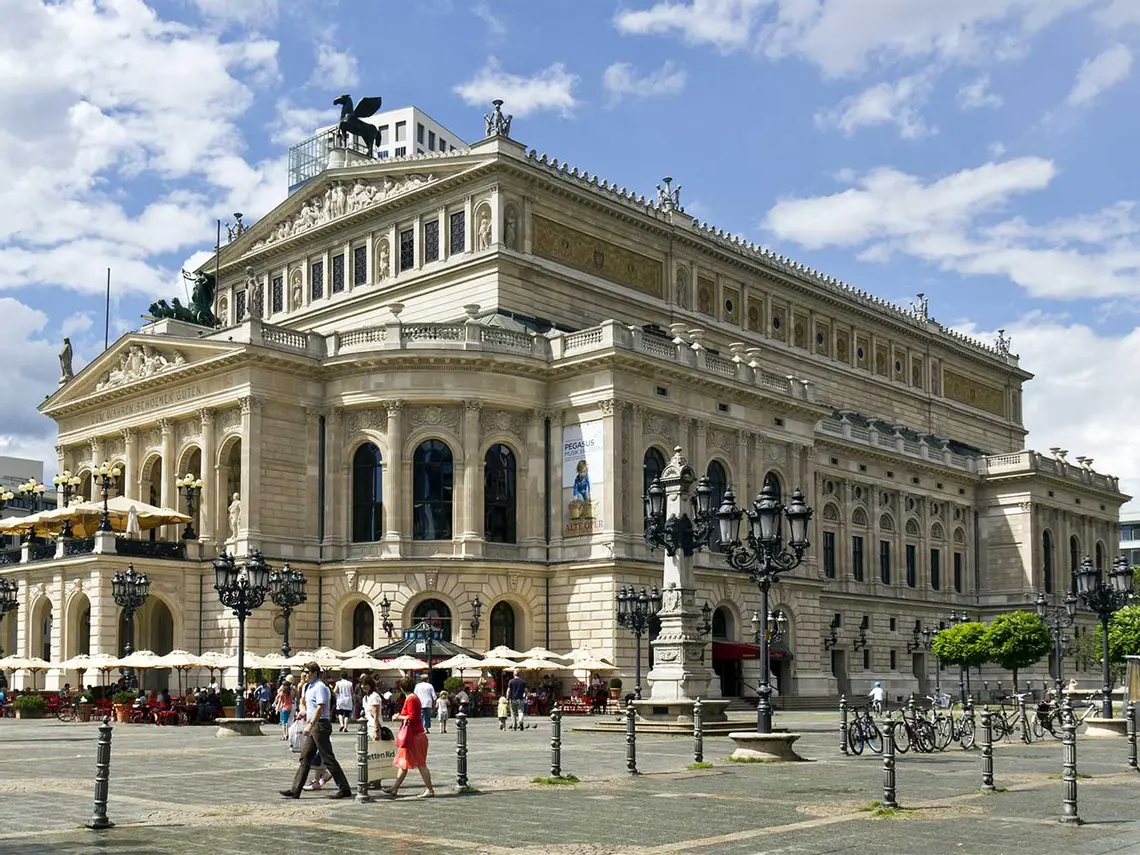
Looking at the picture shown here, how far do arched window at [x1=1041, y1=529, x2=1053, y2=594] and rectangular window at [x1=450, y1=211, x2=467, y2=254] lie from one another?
4558 centimetres

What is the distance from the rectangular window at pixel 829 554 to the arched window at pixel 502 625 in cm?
2447

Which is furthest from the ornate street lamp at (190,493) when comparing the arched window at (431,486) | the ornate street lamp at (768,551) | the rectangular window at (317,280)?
the ornate street lamp at (768,551)

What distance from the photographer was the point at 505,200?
6662cm

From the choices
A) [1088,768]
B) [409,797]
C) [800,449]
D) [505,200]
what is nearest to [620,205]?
[505,200]

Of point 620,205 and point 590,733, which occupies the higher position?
point 620,205

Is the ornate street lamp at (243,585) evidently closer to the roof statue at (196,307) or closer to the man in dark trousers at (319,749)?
the man in dark trousers at (319,749)

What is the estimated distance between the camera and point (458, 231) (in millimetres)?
68500

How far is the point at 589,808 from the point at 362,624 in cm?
4184

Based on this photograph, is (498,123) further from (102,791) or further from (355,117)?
(102,791)

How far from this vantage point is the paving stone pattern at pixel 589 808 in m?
16.9

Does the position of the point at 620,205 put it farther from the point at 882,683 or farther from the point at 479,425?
the point at 882,683

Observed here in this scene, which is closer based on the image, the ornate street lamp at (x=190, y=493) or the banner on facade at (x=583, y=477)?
the banner on facade at (x=583, y=477)

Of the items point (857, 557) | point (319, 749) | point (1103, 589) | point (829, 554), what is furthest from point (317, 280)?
point (319, 749)

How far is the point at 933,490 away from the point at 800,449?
74.9 ft
